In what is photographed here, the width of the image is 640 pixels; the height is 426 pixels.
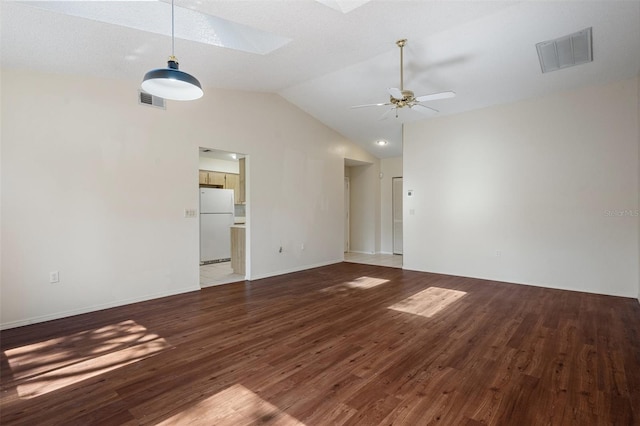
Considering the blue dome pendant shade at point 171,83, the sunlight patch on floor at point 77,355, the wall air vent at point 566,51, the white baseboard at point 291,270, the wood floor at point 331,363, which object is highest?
the wall air vent at point 566,51

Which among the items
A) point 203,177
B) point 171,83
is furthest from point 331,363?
point 203,177

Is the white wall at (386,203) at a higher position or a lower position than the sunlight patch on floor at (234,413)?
higher

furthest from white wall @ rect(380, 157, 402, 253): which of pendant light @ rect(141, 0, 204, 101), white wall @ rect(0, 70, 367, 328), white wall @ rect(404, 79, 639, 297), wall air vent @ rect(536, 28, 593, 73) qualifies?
pendant light @ rect(141, 0, 204, 101)

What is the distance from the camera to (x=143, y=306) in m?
4.09

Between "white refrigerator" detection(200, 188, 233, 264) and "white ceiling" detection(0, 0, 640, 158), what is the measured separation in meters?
2.90

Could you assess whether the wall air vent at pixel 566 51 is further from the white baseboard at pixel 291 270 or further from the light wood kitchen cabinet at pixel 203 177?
the light wood kitchen cabinet at pixel 203 177

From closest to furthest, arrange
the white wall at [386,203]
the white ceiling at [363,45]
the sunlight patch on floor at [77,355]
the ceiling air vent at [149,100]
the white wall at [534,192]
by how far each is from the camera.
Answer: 1. the sunlight patch on floor at [77,355]
2. the white ceiling at [363,45]
3. the ceiling air vent at [149,100]
4. the white wall at [534,192]
5. the white wall at [386,203]

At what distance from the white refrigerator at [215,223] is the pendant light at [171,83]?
481 cm

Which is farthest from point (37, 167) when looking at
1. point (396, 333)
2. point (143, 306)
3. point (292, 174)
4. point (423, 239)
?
point (423, 239)

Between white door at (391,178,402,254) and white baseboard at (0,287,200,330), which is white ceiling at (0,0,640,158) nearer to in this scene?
white baseboard at (0,287,200,330)

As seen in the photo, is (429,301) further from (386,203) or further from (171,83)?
(386,203)

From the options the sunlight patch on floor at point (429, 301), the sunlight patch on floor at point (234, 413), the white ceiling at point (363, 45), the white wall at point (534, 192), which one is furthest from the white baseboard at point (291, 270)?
the sunlight patch on floor at point (234, 413)

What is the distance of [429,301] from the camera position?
14.0 ft

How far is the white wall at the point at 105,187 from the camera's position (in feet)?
11.1
